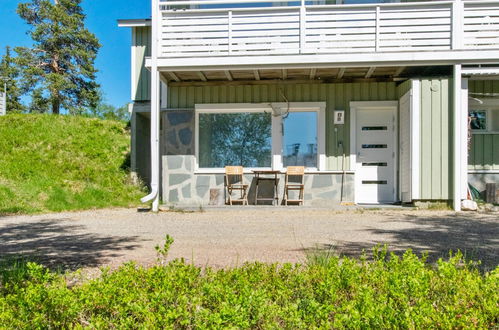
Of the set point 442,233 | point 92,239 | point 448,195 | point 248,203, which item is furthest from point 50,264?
point 448,195

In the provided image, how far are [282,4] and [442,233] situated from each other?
271 inches

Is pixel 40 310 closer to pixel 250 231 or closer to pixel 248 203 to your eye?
pixel 250 231

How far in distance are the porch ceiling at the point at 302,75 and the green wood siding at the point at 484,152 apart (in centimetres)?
190

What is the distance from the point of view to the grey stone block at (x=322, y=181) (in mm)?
9391

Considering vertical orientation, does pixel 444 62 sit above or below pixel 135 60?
below

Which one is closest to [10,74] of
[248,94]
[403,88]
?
[248,94]

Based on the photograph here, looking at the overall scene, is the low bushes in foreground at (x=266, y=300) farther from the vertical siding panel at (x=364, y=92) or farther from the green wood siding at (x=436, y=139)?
the vertical siding panel at (x=364, y=92)

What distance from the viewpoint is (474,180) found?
9266mm

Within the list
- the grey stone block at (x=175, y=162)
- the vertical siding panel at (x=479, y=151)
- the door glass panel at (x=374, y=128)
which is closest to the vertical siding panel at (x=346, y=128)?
the door glass panel at (x=374, y=128)

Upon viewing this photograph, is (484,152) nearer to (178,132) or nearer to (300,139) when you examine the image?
(300,139)

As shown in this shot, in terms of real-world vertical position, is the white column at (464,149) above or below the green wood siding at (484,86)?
below

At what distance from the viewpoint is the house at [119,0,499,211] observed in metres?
8.20

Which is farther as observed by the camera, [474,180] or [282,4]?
[282,4]

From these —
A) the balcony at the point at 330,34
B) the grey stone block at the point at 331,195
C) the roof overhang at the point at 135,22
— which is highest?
the roof overhang at the point at 135,22
